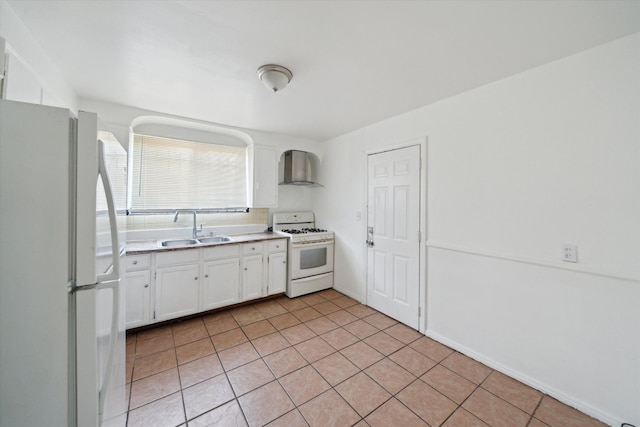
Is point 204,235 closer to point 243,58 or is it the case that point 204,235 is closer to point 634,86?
point 243,58

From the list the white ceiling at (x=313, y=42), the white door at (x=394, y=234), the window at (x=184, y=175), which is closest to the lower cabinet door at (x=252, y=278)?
the window at (x=184, y=175)

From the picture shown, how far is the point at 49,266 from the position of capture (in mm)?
799

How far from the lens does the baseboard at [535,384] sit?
1591 mm

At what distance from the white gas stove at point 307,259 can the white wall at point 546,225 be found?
5.41 ft

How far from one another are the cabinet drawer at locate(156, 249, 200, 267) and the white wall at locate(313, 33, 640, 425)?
8.70ft

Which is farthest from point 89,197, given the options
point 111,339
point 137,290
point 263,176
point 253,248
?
point 263,176

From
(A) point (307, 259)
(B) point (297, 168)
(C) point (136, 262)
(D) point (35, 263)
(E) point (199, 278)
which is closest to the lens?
(D) point (35, 263)

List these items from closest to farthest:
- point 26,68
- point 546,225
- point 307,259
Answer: point 26,68 < point 546,225 < point 307,259

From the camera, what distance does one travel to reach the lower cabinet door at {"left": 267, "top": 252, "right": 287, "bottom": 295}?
135 inches

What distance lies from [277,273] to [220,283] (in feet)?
2.57

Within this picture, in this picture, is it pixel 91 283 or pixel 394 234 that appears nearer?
pixel 91 283

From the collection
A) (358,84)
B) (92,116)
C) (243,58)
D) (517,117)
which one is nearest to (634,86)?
(517,117)

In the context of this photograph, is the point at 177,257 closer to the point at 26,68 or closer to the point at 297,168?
the point at 26,68

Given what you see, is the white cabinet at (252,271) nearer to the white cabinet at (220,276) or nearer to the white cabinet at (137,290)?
the white cabinet at (220,276)
